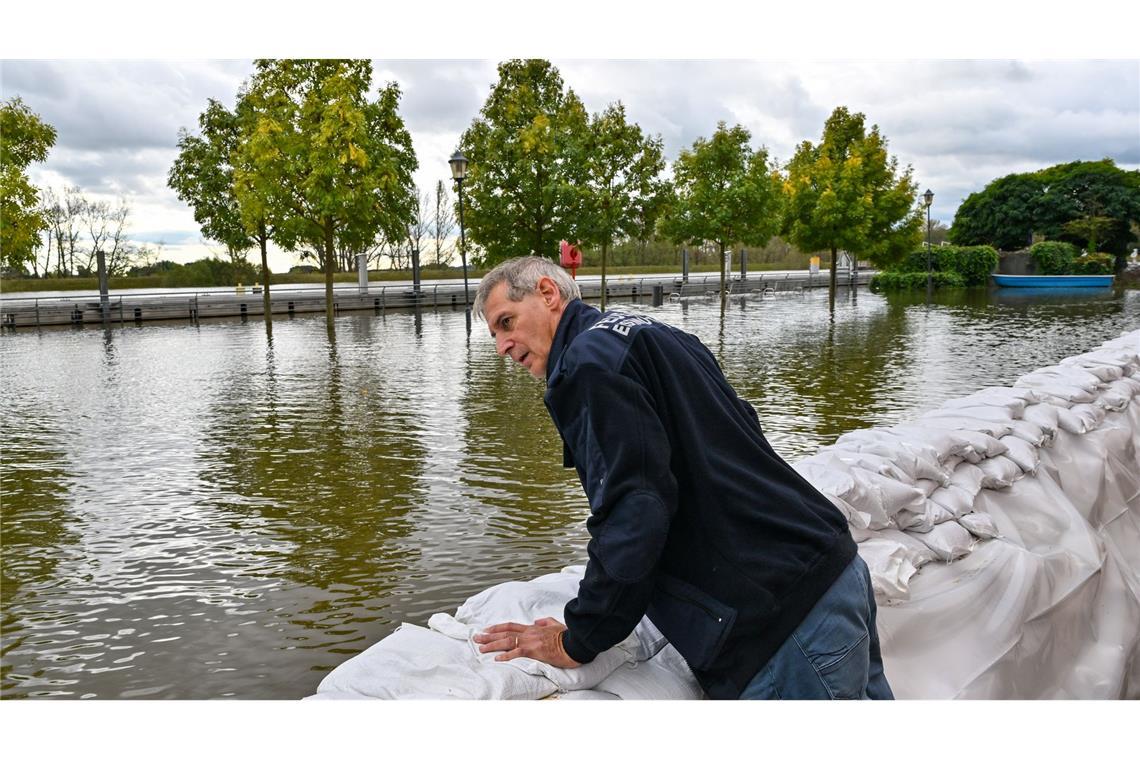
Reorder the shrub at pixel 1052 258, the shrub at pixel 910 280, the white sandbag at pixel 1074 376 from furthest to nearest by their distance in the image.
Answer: the shrub at pixel 1052 258 → the shrub at pixel 910 280 → the white sandbag at pixel 1074 376

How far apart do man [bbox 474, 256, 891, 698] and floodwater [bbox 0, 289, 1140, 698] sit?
8.61 ft

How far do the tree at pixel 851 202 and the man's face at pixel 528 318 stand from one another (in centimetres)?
2759

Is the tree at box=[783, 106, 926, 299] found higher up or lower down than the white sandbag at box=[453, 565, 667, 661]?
higher up

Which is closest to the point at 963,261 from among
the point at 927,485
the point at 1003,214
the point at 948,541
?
the point at 1003,214

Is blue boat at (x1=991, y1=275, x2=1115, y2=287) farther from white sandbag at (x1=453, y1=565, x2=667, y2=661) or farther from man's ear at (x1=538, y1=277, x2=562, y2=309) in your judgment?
man's ear at (x1=538, y1=277, x2=562, y2=309)

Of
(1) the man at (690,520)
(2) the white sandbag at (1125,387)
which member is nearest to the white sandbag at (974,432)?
(2) the white sandbag at (1125,387)

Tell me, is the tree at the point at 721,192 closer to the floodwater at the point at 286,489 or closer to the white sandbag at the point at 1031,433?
the floodwater at the point at 286,489

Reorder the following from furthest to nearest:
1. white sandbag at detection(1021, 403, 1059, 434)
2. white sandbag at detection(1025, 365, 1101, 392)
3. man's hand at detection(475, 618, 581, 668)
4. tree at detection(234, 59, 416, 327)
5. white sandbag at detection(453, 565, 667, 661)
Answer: tree at detection(234, 59, 416, 327) → white sandbag at detection(1025, 365, 1101, 392) → white sandbag at detection(1021, 403, 1059, 434) → white sandbag at detection(453, 565, 667, 661) → man's hand at detection(475, 618, 581, 668)

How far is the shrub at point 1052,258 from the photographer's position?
151 ft

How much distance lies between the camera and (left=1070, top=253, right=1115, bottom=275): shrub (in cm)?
4497

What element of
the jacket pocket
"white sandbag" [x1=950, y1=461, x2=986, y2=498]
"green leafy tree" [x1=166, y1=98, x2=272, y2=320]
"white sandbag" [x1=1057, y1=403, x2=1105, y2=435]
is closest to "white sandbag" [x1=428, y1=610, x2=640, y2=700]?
the jacket pocket

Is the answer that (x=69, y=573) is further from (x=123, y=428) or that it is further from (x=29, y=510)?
(x=123, y=428)

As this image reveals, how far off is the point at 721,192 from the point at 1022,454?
72.5 feet

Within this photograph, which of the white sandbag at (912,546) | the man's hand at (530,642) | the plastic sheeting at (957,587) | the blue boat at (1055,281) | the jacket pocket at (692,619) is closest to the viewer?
the jacket pocket at (692,619)
